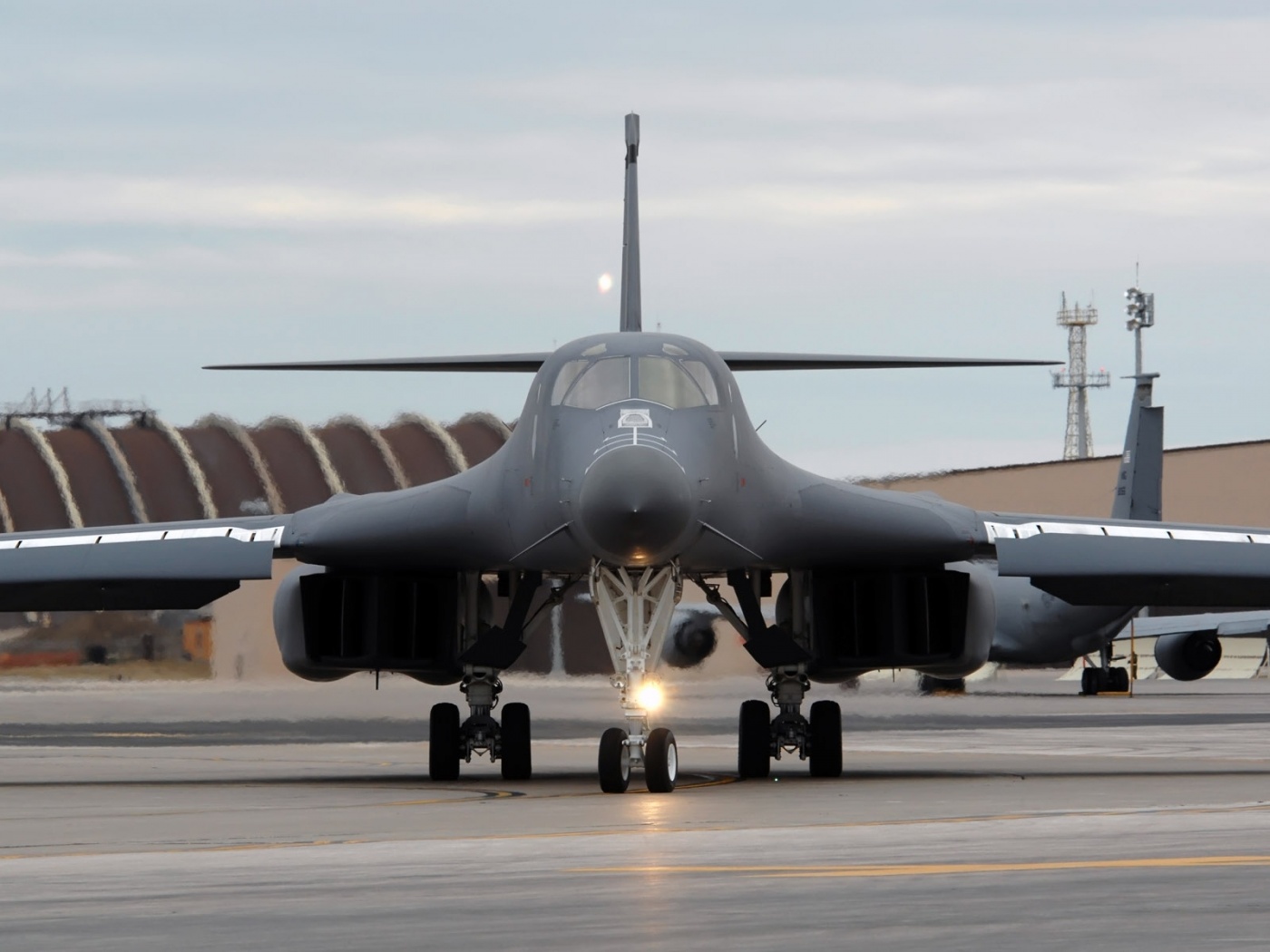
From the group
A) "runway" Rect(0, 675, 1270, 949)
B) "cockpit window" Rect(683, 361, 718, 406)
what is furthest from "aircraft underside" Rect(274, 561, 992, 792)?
"cockpit window" Rect(683, 361, 718, 406)

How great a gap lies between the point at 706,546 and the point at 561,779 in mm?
2509

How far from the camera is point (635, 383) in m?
14.4

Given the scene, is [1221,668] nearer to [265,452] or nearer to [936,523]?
[265,452]

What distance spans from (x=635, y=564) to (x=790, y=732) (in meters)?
3.09

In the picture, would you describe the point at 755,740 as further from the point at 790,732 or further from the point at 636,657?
the point at 636,657

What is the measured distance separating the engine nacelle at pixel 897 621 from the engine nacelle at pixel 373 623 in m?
A: 2.88

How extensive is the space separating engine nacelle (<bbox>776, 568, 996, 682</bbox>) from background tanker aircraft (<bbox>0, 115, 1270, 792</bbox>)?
2 cm

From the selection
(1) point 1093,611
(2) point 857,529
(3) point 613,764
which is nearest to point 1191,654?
(1) point 1093,611

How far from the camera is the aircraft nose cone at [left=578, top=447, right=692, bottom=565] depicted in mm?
13336

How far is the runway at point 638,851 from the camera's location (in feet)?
21.4

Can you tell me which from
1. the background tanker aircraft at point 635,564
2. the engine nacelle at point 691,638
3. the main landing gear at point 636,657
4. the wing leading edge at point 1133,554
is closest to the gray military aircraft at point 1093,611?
the engine nacelle at point 691,638

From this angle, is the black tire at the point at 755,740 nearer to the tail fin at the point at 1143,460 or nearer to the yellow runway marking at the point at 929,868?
the yellow runway marking at the point at 929,868

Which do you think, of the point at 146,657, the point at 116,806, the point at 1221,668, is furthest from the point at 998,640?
the point at 116,806

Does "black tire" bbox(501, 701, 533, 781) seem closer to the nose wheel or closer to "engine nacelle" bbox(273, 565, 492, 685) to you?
"engine nacelle" bbox(273, 565, 492, 685)
